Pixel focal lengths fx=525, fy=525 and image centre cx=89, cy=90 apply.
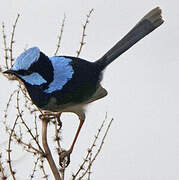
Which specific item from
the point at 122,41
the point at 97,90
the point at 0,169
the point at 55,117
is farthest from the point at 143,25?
the point at 0,169

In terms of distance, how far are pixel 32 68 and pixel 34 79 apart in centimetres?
3

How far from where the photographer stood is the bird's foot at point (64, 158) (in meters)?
1.33

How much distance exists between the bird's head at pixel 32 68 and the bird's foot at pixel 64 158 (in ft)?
0.70

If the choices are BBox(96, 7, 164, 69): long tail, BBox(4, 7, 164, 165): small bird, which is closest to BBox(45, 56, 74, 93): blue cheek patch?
BBox(4, 7, 164, 165): small bird

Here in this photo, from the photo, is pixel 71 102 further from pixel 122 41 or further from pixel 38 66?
pixel 122 41

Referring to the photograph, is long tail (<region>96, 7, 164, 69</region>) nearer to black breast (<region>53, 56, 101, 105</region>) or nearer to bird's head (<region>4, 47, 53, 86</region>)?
black breast (<region>53, 56, 101, 105</region>)

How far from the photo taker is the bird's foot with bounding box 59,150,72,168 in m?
1.33

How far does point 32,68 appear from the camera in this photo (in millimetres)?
1166

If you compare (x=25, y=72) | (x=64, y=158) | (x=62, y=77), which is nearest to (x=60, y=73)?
(x=62, y=77)

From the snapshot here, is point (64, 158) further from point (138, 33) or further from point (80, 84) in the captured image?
point (138, 33)

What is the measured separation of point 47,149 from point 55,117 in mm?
111

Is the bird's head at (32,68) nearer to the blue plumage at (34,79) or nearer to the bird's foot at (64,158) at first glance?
the blue plumage at (34,79)

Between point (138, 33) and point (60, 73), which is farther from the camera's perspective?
point (138, 33)

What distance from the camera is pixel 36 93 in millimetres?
1215
